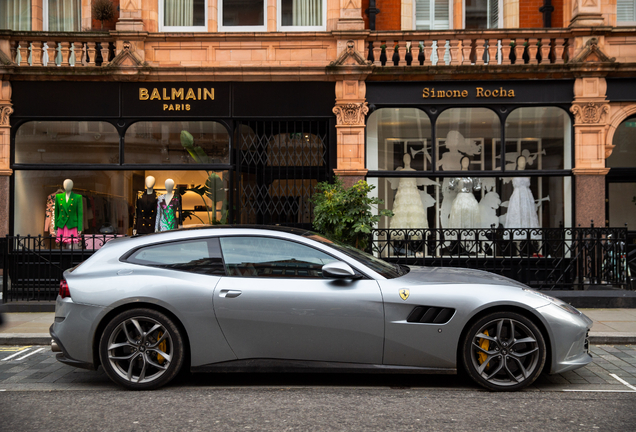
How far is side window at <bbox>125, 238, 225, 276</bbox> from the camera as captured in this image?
4.95 metres

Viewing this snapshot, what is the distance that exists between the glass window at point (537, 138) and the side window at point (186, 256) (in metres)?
8.15

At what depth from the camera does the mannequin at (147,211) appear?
417 inches

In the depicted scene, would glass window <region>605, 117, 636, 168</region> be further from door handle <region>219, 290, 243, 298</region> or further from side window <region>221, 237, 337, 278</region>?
door handle <region>219, 290, 243, 298</region>

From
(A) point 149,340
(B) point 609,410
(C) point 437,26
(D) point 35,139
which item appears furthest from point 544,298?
(D) point 35,139

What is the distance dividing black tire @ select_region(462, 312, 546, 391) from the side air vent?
24 centimetres

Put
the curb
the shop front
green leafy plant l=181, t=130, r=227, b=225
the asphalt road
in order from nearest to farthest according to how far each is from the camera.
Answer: the asphalt road → the curb → the shop front → green leafy plant l=181, t=130, r=227, b=225

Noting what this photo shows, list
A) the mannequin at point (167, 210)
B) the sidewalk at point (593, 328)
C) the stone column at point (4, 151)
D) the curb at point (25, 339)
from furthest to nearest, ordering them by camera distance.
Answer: the stone column at point (4, 151) < the mannequin at point (167, 210) < the curb at point (25, 339) < the sidewalk at point (593, 328)

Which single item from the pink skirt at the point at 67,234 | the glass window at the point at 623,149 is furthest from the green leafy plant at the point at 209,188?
the glass window at the point at 623,149

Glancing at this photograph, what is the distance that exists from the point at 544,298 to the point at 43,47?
1100 centimetres

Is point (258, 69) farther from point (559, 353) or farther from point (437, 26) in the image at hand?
point (559, 353)

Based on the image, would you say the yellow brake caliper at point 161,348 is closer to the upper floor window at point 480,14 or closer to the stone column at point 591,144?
the stone column at point 591,144

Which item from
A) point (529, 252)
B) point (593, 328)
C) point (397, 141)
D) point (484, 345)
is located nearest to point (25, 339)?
point (484, 345)

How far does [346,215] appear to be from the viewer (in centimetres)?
927

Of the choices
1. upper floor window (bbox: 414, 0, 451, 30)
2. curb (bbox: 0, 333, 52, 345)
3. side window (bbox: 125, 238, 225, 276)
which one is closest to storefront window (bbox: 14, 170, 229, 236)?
curb (bbox: 0, 333, 52, 345)
